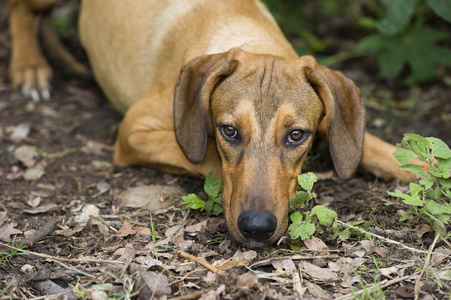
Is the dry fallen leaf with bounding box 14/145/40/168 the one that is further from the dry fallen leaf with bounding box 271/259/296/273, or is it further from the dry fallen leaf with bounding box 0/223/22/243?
the dry fallen leaf with bounding box 271/259/296/273

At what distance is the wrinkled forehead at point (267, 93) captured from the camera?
368cm

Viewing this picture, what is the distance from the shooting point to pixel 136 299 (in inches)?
126

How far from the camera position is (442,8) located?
533cm

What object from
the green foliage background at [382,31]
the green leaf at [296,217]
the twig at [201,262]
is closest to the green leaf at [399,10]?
the green foliage background at [382,31]

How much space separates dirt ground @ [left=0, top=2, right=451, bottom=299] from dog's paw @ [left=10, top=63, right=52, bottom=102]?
96 cm

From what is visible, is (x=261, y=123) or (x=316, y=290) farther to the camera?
(x=261, y=123)

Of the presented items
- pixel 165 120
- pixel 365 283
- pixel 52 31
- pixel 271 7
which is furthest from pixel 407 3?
pixel 52 31

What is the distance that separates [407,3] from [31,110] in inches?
164

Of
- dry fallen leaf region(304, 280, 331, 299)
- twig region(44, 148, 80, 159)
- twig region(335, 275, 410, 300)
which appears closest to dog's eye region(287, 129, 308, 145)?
dry fallen leaf region(304, 280, 331, 299)

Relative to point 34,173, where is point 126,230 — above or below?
above

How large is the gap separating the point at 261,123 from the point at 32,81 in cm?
400

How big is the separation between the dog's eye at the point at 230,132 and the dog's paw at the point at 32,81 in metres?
3.60

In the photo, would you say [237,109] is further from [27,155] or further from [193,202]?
[27,155]

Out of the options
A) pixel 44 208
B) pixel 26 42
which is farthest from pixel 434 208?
pixel 26 42
